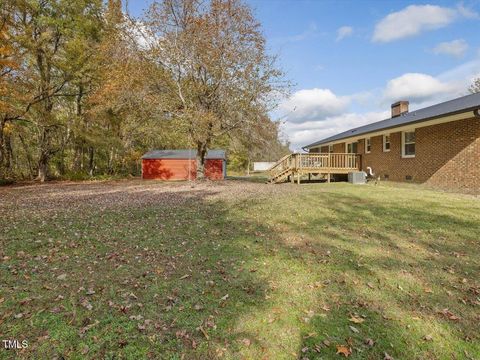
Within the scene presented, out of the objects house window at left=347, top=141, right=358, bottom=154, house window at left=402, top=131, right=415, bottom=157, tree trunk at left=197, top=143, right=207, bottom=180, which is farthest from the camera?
house window at left=347, top=141, right=358, bottom=154

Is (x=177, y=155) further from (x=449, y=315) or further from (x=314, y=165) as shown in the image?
(x=449, y=315)

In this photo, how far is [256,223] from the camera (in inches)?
282

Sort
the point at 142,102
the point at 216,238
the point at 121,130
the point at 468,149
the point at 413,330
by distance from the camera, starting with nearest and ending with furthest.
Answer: the point at 413,330, the point at 216,238, the point at 468,149, the point at 142,102, the point at 121,130

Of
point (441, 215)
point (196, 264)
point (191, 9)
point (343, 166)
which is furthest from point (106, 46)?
point (441, 215)

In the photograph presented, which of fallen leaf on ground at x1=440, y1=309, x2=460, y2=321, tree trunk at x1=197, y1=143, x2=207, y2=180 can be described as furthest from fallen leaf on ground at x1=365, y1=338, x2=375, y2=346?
tree trunk at x1=197, y1=143, x2=207, y2=180

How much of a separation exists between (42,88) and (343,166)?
2190 cm

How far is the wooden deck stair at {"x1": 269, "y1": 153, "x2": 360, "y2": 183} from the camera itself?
17.7 metres

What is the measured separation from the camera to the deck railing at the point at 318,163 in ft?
58.0

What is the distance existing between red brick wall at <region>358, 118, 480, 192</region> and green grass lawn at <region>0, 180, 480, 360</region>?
5869 mm

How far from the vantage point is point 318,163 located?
18.0 metres

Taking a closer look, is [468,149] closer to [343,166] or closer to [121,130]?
[343,166]

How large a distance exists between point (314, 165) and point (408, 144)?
5201 mm

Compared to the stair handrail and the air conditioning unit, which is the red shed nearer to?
the stair handrail

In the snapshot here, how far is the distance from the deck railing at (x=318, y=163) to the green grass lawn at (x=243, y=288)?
10.4 metres
